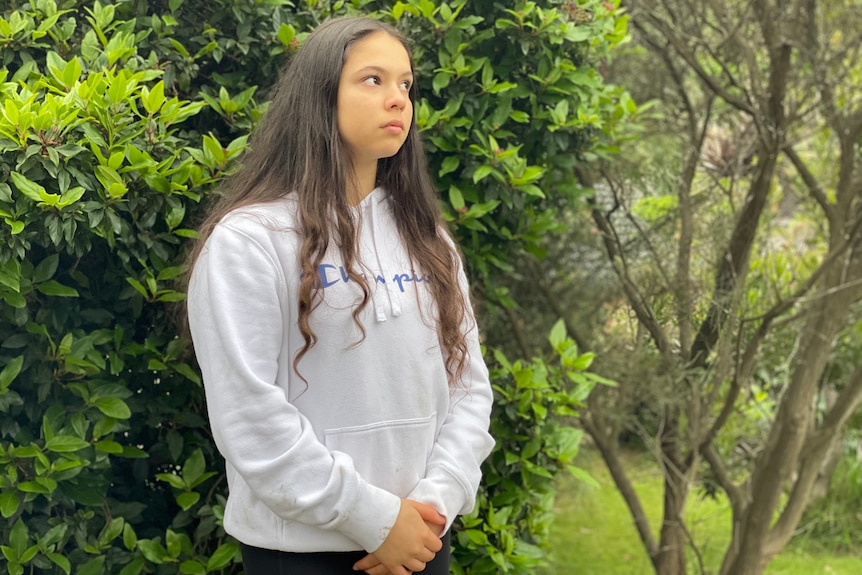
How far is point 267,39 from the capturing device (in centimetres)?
255

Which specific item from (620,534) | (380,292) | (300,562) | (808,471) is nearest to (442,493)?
(300,562)

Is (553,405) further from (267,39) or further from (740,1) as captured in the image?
(740,1)

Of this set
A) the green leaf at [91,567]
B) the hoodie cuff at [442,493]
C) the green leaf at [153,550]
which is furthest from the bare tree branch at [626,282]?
the green leaf at [91,567]

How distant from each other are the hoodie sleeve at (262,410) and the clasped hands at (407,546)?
27mm

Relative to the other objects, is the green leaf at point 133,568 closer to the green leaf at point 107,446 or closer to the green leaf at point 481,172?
the green leaf at point 107,446

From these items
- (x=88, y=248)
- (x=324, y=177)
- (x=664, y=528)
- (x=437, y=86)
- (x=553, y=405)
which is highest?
(x=437, y=86)

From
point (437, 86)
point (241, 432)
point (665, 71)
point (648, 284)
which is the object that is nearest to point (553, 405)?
point (648, 284)

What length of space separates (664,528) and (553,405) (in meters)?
1.28

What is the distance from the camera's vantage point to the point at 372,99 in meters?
1.80

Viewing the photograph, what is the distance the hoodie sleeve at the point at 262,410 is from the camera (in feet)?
5.26

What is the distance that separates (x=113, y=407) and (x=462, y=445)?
2.93 ft

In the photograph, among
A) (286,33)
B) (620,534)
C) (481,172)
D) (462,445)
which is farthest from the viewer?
(620,534)

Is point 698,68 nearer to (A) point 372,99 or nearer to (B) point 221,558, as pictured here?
(A) point 372,99

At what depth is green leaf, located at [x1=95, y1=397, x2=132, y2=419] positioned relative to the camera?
2.20 meters
